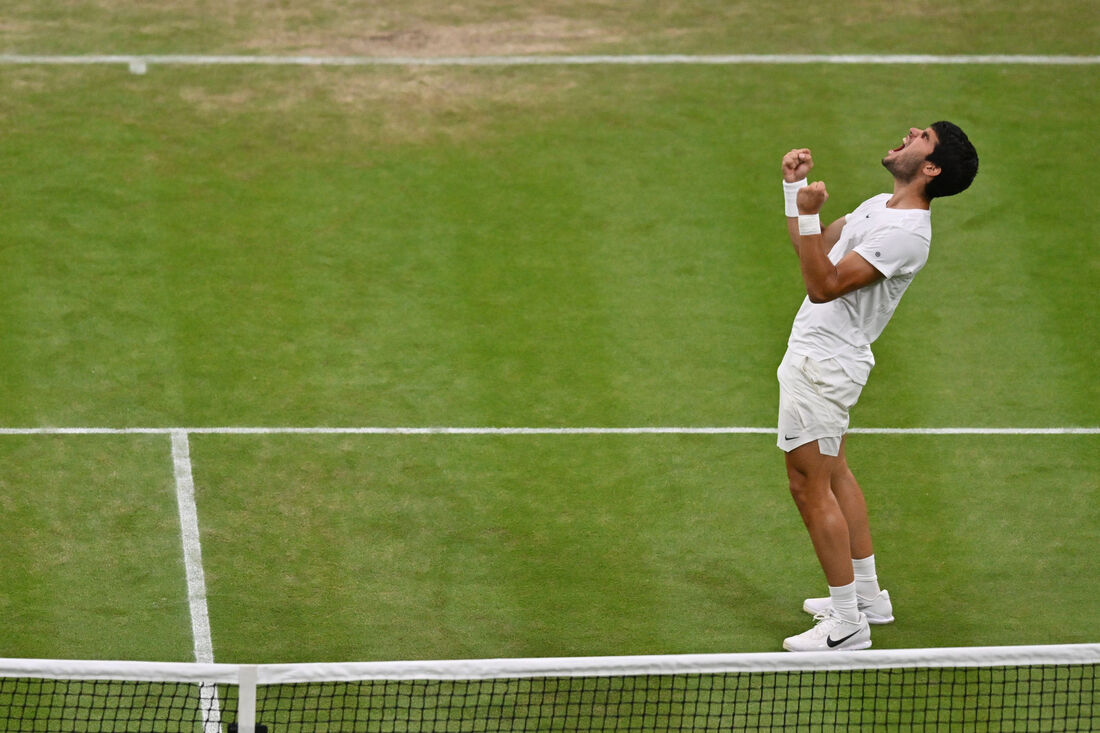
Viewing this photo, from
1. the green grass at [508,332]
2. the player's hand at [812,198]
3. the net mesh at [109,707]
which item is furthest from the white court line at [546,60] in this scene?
the net mesh at [109,707]

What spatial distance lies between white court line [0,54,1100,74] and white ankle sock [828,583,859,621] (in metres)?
7.31

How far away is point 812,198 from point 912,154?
22.1 inches

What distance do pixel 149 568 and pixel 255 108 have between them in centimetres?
577

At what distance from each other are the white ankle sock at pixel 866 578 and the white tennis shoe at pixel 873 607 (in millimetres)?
28

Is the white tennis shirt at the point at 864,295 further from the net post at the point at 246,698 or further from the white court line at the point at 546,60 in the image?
the white court line at the point at 546,60

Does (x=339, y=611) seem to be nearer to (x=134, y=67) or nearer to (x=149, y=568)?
(x=149, y=568)

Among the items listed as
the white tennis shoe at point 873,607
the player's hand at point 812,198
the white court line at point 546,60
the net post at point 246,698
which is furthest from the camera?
the white court line at point 546,60

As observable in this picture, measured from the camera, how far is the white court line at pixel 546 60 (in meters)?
13.3

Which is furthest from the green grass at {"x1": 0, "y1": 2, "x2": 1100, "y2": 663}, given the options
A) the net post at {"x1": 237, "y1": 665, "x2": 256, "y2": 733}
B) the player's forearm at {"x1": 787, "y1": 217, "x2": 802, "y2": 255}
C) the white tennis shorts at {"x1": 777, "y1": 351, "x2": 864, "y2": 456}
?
the player's forearm at {"x1": 787, "y1": 217, "x2": 802, "y2": 255}

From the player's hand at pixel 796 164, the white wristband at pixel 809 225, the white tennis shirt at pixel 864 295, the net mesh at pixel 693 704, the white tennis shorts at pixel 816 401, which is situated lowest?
the net mesh at pixel 693 704

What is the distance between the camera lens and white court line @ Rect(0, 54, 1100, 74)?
13320mm

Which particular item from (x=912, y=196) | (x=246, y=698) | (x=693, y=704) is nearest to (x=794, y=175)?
(x=912, y=196)

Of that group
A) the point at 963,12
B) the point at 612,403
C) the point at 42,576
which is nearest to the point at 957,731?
the point at 612,403

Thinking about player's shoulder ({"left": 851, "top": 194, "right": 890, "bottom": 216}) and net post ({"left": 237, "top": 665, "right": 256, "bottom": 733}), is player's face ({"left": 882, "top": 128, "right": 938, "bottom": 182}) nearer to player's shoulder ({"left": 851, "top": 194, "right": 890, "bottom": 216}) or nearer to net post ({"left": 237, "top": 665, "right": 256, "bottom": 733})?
player's shoulder ({"left": 851, "top": 194, "right": 890, "bottom": 216})
